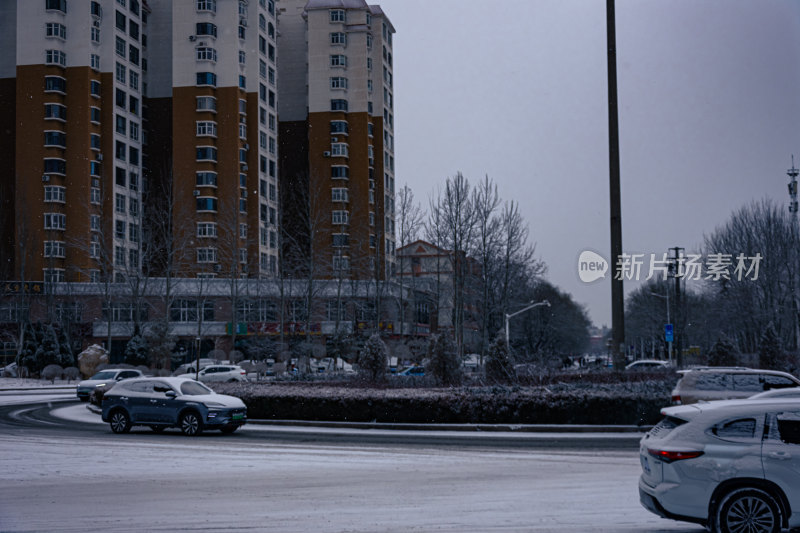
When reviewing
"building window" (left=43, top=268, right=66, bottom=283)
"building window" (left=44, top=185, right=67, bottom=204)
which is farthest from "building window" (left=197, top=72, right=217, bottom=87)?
"building window" (left=43, top=268, right=66, bottom=283)

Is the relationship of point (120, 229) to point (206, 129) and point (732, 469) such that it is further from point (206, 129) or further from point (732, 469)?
point (732, 469)

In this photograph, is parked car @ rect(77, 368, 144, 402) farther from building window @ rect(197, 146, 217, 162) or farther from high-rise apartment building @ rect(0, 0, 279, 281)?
building window @ rect(197, 146, 217, 162)

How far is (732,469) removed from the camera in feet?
27.3

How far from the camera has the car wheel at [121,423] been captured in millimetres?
23031

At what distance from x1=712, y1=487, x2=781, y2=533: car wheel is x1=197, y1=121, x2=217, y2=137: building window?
81.7 metres

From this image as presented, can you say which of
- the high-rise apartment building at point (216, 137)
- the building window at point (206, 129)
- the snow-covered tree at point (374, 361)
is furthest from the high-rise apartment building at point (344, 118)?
the snow-covered tree at point (374, 361)

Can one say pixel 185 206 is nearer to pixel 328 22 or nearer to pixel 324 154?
pixel 324 154

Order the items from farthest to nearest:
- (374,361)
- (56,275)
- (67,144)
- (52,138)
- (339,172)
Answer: (339,172) < (67,144) < (52,138) < (56,275) < (374,361)

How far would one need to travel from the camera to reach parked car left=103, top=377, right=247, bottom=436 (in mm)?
22094

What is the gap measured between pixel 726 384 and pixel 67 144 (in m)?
73.7

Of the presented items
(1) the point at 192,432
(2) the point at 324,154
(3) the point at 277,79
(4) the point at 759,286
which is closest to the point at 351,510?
(1) the point at 192,432

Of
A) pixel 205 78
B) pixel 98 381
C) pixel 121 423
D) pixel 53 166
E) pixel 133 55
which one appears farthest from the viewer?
pixel 133 55

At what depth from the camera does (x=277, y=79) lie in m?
101

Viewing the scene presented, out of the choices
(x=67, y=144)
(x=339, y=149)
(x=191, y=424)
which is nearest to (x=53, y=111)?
(x=67, y=144)
